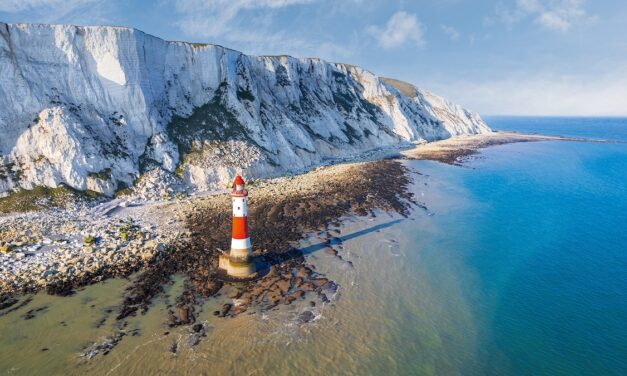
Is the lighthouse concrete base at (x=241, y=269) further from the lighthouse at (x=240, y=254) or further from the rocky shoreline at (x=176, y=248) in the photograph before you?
the rocky shoreline at (x=176, y=248)

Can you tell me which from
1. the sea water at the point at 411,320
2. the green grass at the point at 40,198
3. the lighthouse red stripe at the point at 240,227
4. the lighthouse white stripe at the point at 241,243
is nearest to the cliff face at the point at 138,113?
the green grass at the point at 40,198

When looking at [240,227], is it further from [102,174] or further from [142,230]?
[102,174]

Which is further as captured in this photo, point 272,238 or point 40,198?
Result: point 40,198

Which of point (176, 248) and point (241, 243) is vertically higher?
point (241, 243)

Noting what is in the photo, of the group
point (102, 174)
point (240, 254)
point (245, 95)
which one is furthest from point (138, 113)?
point (240, 254)

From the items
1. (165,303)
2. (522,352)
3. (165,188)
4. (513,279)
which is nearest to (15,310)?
(165,303)

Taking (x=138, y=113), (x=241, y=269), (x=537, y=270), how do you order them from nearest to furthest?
(x=241, y=269)
(x=537, y=270)
(x=138, y=113)

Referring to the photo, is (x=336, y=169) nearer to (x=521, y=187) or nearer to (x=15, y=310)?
(x=521, y=187)

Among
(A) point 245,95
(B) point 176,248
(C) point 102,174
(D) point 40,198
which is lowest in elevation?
(B) point 176,248
